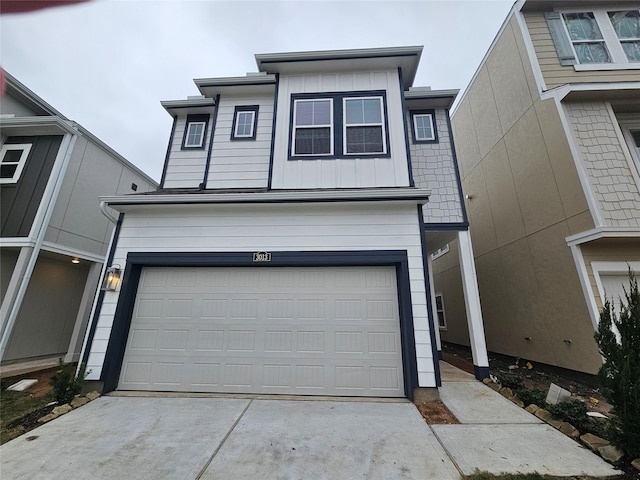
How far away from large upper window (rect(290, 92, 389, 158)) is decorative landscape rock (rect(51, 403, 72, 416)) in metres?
5.63

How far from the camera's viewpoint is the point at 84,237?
8.20 metres

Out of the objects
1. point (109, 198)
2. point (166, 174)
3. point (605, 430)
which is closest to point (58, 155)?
point (166, 174)

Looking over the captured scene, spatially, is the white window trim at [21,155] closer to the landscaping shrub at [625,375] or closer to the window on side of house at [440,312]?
the landscaping shrub at [625,375]

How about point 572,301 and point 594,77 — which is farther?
point 594,77

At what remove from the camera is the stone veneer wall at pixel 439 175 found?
6.32 m

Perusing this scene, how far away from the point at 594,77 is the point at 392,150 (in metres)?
5.19

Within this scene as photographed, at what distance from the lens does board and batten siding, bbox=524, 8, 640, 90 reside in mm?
6297

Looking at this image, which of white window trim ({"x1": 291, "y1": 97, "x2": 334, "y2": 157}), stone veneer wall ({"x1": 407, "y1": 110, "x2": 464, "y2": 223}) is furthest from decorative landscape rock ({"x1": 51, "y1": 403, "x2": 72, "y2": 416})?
stone veneer wall ({"x1": 407, "y1": 110, "x2": 464, "y2": 223})

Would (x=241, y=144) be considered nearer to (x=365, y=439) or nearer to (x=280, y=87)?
(x=280, y=87)

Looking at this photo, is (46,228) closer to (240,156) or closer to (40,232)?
(40,232)

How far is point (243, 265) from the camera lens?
523cm

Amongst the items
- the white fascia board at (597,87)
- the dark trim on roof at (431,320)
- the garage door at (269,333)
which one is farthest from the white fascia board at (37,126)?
the white fascia board at (597,87)

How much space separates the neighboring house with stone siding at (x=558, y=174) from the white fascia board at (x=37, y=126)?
11.8 metres

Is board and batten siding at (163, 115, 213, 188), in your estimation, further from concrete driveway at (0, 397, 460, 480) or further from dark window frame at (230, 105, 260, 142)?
concrete driveway at (0, 397, 460, 480)
